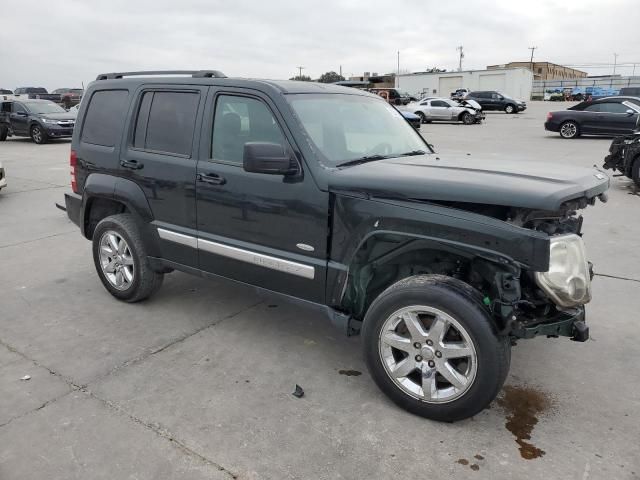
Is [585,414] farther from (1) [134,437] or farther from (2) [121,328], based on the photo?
(2) [121,328]

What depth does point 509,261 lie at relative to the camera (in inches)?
104

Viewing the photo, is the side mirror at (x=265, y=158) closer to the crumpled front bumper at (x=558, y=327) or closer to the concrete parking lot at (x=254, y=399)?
the concrete parking lot at (x=254, y=399)

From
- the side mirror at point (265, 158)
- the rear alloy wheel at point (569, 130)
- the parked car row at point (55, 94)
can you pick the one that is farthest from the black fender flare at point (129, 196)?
the parked car row at point (55, 94)

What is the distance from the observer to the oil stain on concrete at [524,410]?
2723 millimetres

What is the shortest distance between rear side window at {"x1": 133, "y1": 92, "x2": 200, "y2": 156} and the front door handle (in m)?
0.26

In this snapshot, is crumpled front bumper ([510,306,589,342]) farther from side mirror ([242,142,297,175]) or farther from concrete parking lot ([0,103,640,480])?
side mirror ([242,142,297,175])

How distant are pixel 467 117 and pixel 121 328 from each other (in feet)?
89.5

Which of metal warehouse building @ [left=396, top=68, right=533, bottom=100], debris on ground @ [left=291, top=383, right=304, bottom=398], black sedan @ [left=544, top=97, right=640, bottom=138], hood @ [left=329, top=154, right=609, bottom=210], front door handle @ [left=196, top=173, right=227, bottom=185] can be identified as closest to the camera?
hood @ [left=329, top=154, right=609, bottom=210]

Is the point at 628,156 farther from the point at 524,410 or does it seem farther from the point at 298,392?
the point at 298,392

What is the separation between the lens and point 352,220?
10.2ft

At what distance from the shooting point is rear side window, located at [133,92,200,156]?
392 cm

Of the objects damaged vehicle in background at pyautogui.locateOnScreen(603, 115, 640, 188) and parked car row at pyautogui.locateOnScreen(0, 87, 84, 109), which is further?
parked car row at pyautogui.locateOnScreen(0, 87, 84, 109)

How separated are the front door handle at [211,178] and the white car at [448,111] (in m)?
26.8

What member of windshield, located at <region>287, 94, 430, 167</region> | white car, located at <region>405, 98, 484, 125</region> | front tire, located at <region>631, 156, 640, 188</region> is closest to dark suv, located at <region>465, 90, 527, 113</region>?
white car, located at <region>405, 98, 484, 125</region>
